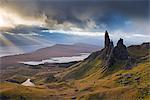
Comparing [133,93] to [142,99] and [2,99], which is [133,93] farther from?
[2,99]

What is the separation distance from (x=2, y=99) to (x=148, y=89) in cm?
8786

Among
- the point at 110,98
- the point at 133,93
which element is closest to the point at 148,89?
the point at 133,93

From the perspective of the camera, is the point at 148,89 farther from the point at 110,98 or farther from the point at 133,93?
the point at 110,98

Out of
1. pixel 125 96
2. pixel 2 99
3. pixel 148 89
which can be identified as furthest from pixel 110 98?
pixel 2 99

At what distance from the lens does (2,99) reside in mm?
198500

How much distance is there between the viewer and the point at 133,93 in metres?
196

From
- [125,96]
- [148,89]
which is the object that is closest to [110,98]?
[125,96]

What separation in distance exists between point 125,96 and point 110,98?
9530mm

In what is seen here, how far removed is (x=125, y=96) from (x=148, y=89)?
559 inches

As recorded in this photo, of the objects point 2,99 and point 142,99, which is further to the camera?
point 2,99

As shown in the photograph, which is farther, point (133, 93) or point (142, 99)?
point (133, 93)

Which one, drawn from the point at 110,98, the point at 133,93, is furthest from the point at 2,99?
the point at 133,93

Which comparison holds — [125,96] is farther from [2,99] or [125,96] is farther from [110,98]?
[2,99]

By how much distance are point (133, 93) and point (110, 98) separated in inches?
568
